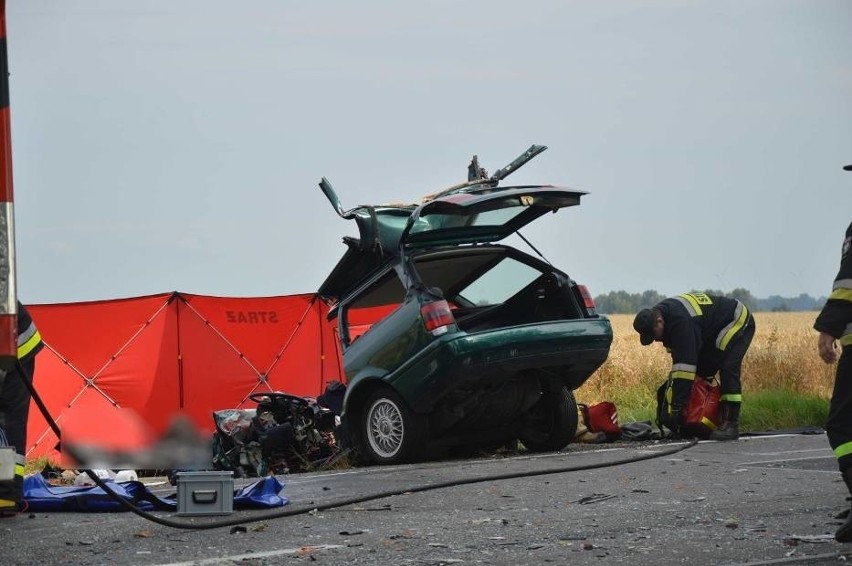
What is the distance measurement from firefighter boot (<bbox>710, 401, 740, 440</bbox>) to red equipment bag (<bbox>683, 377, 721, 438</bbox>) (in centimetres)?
8

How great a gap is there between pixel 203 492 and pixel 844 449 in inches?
138

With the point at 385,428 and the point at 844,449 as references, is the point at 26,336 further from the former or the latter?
the point at 844,449

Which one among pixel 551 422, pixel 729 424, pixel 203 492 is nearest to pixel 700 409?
pixel 729 424

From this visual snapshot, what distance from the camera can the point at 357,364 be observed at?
11.9 metres

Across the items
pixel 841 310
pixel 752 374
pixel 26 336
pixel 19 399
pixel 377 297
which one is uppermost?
pixel 377 297

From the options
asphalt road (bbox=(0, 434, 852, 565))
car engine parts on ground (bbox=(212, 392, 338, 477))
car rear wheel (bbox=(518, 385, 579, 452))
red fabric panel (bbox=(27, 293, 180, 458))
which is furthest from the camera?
red fabric panel (bbox=(27, 293, 180, 458))

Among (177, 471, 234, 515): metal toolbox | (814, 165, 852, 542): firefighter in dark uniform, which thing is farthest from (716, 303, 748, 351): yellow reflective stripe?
(177, 471, 234, 515): metal toolbox

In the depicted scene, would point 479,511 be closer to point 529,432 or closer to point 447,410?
point 447,410

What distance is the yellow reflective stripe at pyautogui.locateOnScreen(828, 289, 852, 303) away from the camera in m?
6.63

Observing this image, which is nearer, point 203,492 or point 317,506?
point 203,492

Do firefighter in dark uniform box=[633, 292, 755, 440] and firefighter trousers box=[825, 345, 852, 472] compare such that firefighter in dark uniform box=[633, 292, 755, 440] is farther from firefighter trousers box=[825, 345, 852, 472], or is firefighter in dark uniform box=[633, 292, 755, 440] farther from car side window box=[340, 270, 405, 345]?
firefighter trousers box=[825, 345, 852, 472]

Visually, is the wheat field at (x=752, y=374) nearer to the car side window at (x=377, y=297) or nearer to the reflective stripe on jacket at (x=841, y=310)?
the car side window at (x=377, y=297)

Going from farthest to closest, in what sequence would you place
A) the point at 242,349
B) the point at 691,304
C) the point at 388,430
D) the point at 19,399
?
1. the point at 242,349
2. the point at 691,304
3. the point at 388,430
4. the point at 19,399

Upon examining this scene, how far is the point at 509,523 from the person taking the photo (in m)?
7.14
